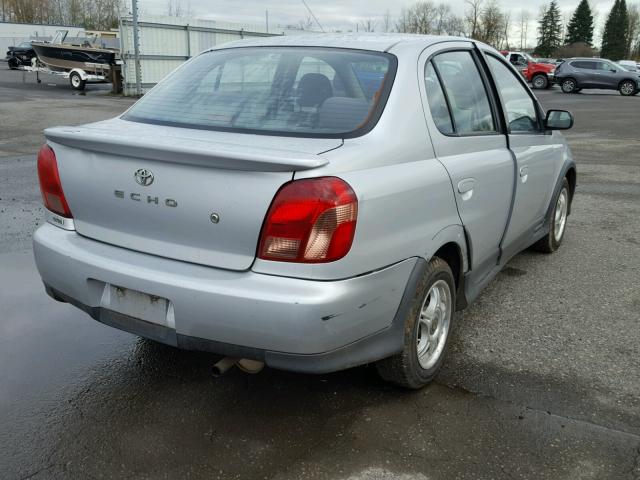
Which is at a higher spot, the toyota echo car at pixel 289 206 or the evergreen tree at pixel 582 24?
the evergreen tree at pixel 582 24

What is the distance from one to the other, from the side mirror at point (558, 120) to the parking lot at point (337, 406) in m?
1.22

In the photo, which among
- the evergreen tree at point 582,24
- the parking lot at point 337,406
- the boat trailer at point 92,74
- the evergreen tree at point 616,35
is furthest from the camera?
the evergreen tree at point 582,24

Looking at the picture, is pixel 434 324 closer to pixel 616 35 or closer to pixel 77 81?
pixel 77 81

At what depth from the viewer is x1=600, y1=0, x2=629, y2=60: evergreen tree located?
89562mm

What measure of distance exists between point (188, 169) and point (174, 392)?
47.6 inches

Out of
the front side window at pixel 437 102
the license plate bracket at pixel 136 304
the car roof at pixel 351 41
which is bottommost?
the license plate bracket at pixel 136 304

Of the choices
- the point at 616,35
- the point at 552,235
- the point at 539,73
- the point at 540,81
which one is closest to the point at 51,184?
the point at 552,235

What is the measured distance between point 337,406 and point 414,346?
47 cm

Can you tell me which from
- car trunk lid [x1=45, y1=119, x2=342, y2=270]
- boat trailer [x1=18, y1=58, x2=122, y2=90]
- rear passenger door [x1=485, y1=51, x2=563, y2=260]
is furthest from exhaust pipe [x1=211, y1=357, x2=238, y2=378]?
boat trailer [x1=18, y1=58, x2=122, y2=90]

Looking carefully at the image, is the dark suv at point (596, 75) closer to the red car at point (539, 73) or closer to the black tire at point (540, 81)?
the red car at point (539, 73)

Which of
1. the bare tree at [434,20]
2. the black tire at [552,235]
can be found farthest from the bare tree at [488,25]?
the black tire at [552,235]

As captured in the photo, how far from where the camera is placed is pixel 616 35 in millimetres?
89938

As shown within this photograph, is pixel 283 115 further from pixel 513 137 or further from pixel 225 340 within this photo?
pixel 513 137

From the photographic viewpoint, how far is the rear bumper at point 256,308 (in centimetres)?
236
